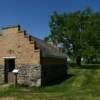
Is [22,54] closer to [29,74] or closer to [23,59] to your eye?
[23,59]

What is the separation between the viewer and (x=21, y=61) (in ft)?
86.6

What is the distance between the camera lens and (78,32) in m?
59.2

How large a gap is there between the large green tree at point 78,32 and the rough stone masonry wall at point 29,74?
31.2m

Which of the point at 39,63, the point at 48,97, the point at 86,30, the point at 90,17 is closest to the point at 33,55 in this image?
the point at 39,63

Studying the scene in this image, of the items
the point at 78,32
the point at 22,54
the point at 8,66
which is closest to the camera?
the point at 22,54

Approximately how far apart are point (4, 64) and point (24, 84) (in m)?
3.49

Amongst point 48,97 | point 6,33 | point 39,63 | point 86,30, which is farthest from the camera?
point 86,30

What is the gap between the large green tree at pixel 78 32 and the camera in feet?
189

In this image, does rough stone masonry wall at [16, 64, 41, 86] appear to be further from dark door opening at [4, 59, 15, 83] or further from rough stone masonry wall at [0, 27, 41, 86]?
dark door opening at [4, 59, 15, 83]

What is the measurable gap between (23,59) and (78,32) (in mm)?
34618

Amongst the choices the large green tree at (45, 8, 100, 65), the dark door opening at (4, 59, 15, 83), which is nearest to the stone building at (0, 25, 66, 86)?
the dark door opening at (4, 59, 15, 83)

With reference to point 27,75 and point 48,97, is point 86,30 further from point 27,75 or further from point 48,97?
point 48,97

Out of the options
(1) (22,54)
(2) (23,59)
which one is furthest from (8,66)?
(1) (22,54)

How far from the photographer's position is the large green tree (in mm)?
57469
